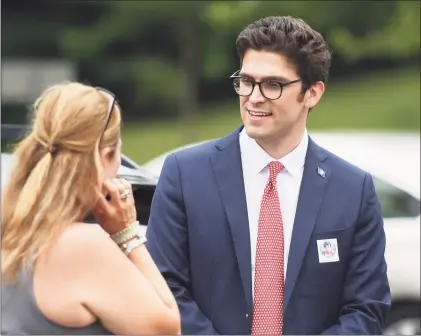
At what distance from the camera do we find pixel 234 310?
10.6 ft

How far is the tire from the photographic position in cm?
755

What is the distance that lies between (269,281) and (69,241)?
2.42ft

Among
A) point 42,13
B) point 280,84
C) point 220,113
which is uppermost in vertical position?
point 280,84

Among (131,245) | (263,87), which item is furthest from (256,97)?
(131,245)

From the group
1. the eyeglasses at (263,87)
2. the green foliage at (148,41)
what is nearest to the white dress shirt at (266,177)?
the eyeglasses at (263,87)

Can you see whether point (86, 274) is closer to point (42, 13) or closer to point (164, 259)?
point (164, 259)

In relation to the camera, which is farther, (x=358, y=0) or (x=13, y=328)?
(x=358, y=0)

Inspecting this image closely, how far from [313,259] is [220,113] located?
23.5m

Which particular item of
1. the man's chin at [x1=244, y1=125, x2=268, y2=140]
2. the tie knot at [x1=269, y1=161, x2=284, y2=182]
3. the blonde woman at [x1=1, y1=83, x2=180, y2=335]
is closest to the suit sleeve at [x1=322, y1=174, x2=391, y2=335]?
the tie knot at [x1=269, y1=161, x2=284, y2=182]

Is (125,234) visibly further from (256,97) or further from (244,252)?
(256,97)

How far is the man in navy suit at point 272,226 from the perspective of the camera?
3209 mm

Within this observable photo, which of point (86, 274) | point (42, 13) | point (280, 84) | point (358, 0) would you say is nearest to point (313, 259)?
point (280, 84)

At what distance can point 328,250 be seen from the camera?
10.6 ft

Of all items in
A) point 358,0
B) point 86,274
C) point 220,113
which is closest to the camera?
point 86,274
